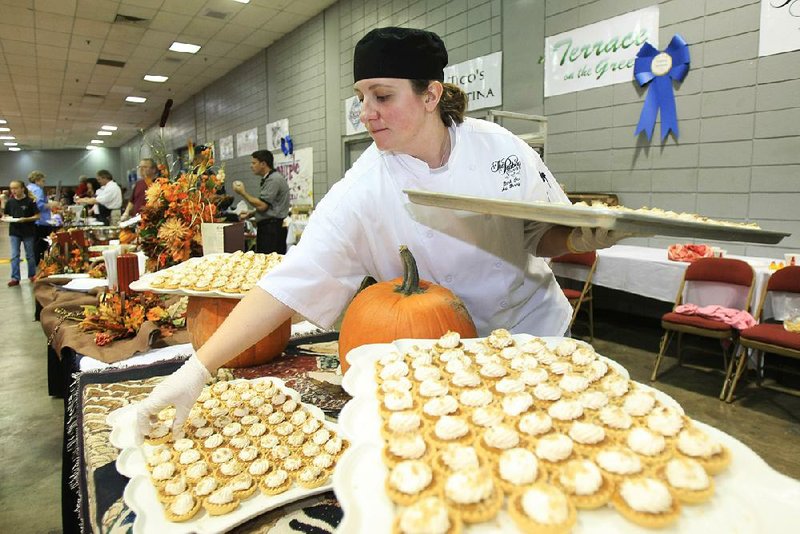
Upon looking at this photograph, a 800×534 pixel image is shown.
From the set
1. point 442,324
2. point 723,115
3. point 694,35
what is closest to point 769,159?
point 723,115

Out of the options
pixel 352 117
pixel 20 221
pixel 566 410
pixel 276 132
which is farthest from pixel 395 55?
pixel 276 132

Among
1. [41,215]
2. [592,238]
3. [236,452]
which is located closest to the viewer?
[236,452]

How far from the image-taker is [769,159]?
4383mm

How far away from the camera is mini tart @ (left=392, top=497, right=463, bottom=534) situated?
550 millimetres

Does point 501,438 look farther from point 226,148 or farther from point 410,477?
point 226,148

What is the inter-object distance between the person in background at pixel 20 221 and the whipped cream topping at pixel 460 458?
420 inches

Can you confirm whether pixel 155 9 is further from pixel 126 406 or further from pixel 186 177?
pixel 126 406

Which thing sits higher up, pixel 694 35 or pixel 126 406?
pixel 694 35

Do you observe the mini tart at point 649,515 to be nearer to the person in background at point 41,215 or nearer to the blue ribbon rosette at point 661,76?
the blue ribbon rosette at point 661,76

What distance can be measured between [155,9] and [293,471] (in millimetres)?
10742

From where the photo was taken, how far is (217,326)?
1.76 m

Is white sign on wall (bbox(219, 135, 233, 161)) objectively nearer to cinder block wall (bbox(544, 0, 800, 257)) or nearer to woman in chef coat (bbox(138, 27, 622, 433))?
cinder block wall (bbox(544, 0, 800, 257))

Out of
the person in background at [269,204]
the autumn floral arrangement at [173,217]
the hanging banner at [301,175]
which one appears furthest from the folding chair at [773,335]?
the hanging banner at [301,175]

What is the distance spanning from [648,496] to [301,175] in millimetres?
10839
